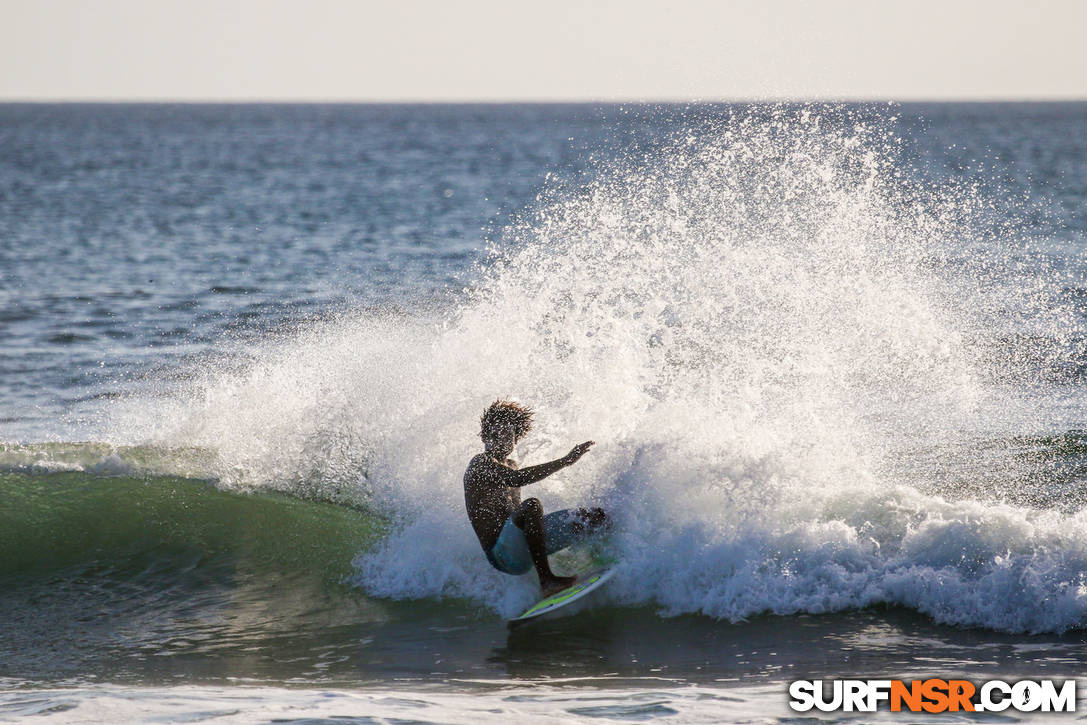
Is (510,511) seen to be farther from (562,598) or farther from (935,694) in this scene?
(935,694)

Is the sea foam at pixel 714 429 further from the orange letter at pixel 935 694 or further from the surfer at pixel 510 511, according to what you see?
the orange letter at pixel 935 694

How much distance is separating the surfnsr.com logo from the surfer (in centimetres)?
208

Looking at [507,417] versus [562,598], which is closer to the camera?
[562,598]

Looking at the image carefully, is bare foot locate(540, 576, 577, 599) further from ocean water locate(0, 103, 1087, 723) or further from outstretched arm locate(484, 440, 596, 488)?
outstretched arm locate(484, 440, 596, 488)

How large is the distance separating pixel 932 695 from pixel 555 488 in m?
3.75

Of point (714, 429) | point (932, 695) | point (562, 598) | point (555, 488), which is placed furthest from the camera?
point (555, 488)

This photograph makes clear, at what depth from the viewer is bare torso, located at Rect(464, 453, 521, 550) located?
26.2ft

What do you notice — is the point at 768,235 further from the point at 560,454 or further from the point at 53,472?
the point at 53,472

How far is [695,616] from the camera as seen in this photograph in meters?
8.00

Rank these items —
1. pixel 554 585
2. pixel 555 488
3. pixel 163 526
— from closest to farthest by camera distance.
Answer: pixel 554 585 < pixel 555 488 < pixel 163 526

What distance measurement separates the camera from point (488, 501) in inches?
315

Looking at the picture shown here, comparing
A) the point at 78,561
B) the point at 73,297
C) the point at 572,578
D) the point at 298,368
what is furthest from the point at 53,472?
the point at 73,297

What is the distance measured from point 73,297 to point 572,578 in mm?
16555

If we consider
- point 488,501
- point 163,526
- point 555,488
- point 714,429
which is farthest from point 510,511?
point 163,526
